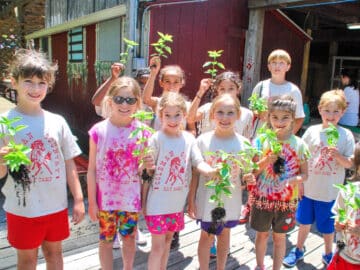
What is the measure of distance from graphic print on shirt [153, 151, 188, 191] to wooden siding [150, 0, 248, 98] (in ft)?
10.1

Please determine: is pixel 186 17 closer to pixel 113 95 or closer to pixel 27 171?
pixel 113 95

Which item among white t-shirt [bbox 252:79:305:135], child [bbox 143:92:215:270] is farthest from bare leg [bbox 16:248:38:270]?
white t-shirt [bbox 252:79:305:135]

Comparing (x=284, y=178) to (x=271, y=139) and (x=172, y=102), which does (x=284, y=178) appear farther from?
(x=172, y=102)

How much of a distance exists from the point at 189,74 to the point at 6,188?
402 cm

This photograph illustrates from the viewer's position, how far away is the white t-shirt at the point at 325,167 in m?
2.87

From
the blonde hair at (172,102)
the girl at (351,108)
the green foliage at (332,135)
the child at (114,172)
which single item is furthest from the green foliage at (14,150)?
the girl at (351,108)

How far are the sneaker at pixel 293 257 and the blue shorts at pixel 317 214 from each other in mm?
310

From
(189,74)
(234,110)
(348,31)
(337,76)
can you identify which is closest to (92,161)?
(234,110)

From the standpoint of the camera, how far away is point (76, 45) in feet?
26.0

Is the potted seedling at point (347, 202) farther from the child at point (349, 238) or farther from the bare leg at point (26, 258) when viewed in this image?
the bare leg at point (26, 258)

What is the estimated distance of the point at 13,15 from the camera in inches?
573

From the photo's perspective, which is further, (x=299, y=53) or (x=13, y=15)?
(x=13, y=15)

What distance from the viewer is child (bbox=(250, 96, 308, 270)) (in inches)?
98.9

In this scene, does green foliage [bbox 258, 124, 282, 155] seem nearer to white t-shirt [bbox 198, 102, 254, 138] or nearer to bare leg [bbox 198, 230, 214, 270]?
white t-shirt [bbox 198, 102, 254, 138]
